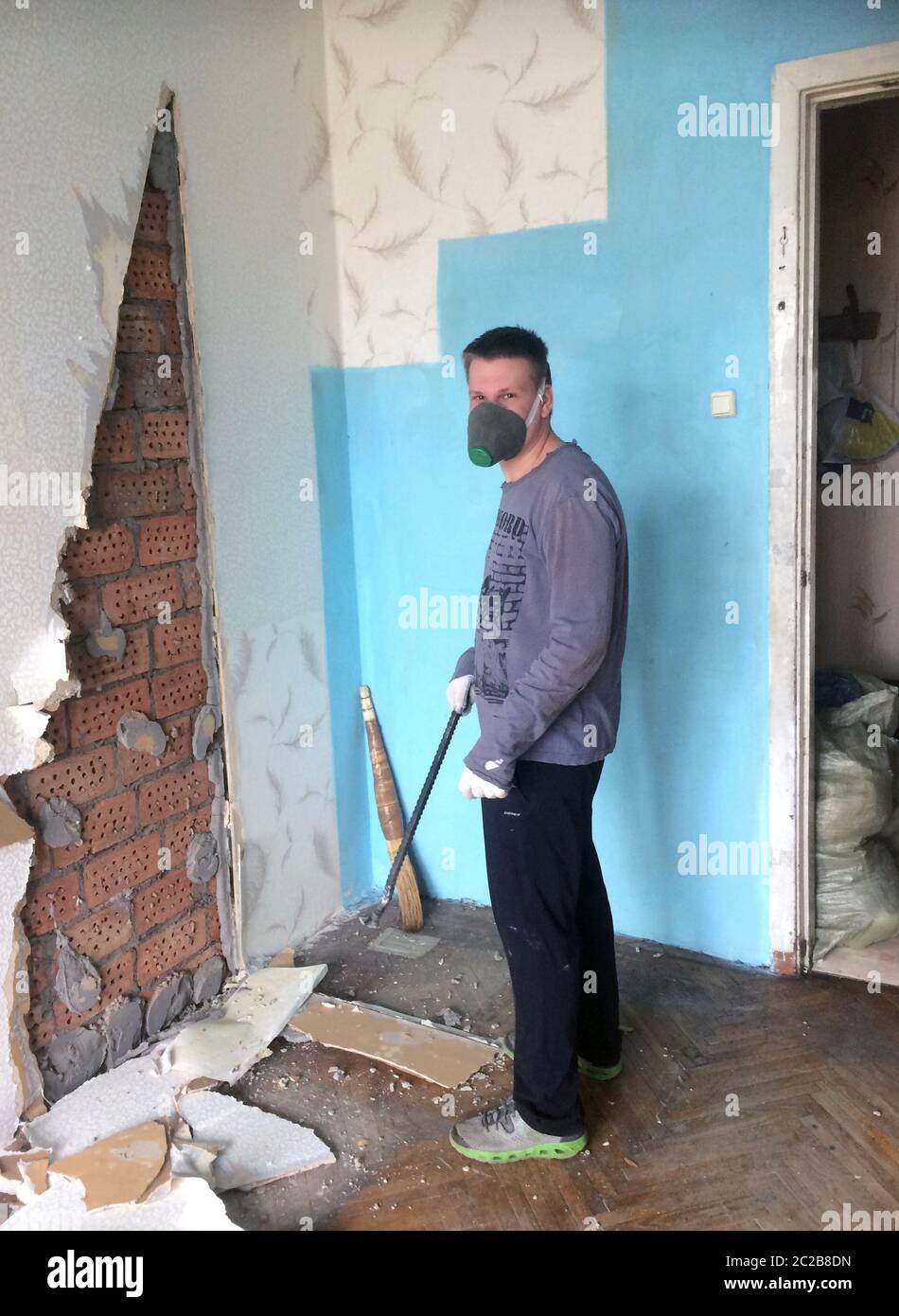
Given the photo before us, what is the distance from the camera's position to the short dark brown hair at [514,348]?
1.87 m

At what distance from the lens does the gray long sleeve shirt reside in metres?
1.74

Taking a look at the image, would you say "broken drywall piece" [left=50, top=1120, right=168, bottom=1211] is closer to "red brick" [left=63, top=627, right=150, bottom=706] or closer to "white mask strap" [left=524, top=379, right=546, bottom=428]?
"red brick" [left=63, top=627, right=150, bottom=706]

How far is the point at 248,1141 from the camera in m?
2.06

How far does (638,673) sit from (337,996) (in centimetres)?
115

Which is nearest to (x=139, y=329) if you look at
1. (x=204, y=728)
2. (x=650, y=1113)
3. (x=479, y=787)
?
(x=204, y=728)

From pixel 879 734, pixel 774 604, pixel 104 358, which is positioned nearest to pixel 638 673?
pixel 774 604

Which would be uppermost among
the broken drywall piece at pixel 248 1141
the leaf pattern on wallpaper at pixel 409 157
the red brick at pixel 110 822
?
the leaf pattern on wallpaper at pixel 409 157

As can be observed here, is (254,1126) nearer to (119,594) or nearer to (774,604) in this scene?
(119,594)

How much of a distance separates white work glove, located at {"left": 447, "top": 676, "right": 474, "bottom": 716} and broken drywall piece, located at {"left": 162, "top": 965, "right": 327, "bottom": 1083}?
34.8 inches

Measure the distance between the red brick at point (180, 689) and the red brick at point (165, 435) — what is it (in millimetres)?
497

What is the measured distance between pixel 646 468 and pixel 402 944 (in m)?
1.47

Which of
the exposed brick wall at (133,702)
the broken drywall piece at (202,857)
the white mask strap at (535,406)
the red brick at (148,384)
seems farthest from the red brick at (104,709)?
the white mask strap at (535,406)

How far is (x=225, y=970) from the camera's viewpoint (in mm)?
2627
